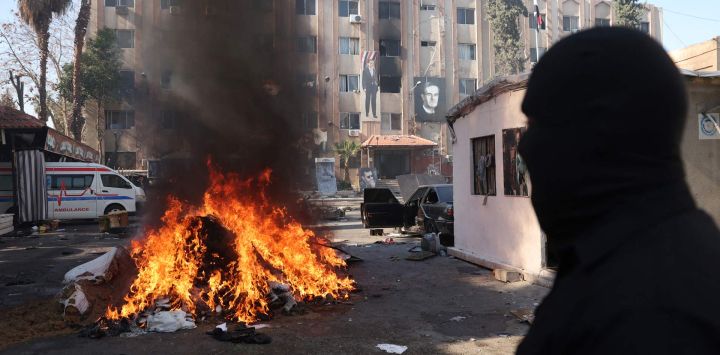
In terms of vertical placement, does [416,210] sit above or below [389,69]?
below

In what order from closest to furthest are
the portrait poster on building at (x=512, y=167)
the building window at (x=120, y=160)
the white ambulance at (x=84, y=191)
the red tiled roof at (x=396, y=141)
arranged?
the portrait poster on building at (x=512, y=167) → the white ambulance at (x=84, y=191) → the building window at (x=120, y=160) → the red tiled roof at (x=396, y=141)

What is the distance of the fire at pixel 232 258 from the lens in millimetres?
7066

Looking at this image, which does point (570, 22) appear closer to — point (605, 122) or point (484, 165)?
point (484, 165)

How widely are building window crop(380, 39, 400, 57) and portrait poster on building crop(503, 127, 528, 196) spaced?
105 ft

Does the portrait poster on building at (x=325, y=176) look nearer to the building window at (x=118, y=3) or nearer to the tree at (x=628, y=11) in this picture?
the building window at (x=118, y=3)

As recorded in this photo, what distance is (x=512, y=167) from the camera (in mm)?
9109

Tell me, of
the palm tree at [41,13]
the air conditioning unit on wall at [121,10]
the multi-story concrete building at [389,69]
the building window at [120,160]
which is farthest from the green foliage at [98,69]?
the palm tree at [41,13]

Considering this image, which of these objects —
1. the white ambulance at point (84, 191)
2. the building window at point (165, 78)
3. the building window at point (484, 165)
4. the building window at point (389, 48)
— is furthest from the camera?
the building window at point (389, 48)

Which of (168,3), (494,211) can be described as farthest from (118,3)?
(494,211)

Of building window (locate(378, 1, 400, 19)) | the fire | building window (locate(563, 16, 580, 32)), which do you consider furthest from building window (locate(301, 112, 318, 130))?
building window (locate(563, 16, 580, 32))

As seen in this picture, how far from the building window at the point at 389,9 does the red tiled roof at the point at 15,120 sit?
90.8ft

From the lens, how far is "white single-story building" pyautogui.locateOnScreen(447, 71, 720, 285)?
304 inches

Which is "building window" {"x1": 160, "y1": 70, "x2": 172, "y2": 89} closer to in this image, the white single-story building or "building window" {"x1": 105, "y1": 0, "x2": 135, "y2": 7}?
the white single-story building

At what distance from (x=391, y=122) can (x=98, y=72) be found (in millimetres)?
20974
